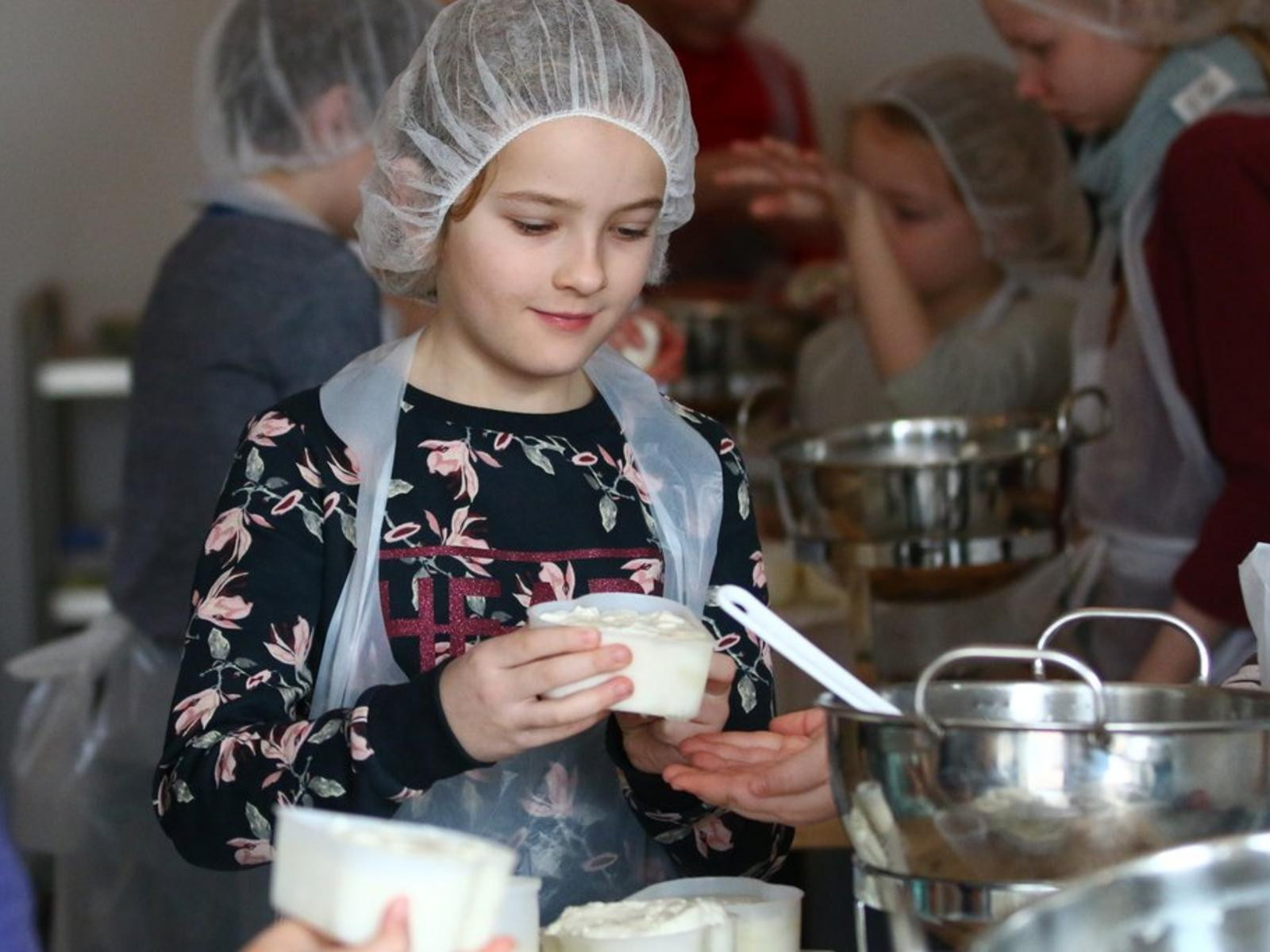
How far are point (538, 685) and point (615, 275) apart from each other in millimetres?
453

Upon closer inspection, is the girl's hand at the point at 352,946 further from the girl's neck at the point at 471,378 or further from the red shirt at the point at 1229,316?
the red shirt at the point at 1229,316

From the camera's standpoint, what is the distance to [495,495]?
5.24ft

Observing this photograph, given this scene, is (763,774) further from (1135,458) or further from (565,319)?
(1135,458)

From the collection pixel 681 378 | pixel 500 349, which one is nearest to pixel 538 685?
pixel 500 349

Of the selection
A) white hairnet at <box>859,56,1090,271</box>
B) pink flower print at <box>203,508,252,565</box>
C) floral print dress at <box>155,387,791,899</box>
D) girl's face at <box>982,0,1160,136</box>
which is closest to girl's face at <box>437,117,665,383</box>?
floral print dress at <box>155,387,791,899</box>

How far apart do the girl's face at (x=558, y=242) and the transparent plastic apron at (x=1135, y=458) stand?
1.12 metres

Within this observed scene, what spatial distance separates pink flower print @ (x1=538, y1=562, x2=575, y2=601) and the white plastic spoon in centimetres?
39

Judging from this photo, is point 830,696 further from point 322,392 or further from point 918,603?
point 918,603

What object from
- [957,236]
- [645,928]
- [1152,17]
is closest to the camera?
[645,928]

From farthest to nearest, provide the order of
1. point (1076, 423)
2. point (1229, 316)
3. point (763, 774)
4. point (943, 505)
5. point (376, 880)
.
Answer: point (1076, 423)
point (943, 505)
point (1229, 316)
point (763, 774)
point (376, 880)

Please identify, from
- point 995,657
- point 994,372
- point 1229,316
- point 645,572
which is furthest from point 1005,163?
point 995,657

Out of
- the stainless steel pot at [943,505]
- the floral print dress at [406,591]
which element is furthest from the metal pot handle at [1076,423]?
the floral print dress at [406,591]

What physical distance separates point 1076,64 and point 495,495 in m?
1.47

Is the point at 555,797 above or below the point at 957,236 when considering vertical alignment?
below
